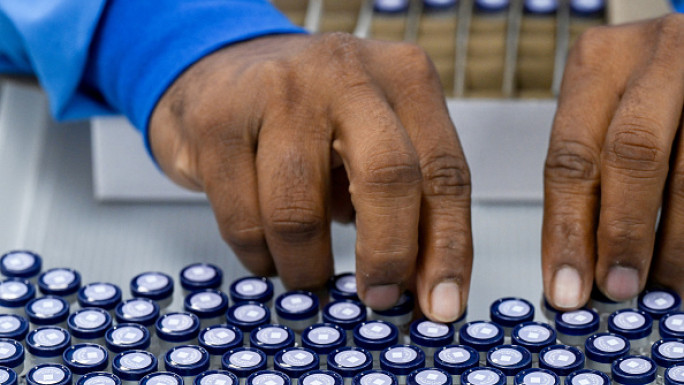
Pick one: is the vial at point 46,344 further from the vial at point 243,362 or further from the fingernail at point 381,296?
the fingernail at point 381,296

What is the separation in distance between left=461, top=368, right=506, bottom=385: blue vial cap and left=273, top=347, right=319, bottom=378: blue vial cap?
11 centimetres

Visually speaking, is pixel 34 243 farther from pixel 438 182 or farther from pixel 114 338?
pixel 438 182

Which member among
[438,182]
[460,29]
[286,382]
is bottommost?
[286,382]

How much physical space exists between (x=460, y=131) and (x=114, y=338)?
1.63ft

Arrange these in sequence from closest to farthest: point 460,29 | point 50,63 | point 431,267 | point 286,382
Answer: point 286,382
point 431,267
point 50,63
point 460,29

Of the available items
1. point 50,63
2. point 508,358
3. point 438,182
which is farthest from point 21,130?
point 508,358

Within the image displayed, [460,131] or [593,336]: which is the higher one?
[460,131]

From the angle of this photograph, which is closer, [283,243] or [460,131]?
[283,243]

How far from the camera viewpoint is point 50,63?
1114 millimetres

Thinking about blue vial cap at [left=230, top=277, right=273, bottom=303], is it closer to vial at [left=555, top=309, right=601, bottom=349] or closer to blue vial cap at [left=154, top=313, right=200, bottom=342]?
blue vial cap at [left=154, top=313, right=200, bottom=342]

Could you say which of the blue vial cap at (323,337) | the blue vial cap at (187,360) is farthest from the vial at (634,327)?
the blue vial cap at (187,360)

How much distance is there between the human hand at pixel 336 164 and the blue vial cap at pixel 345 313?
15mm

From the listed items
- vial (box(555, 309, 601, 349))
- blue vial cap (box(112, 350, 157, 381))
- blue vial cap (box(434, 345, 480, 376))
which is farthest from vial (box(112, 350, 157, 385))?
vial (box(555, 309, 601, 349))

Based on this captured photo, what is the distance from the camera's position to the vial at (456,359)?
0.72m
